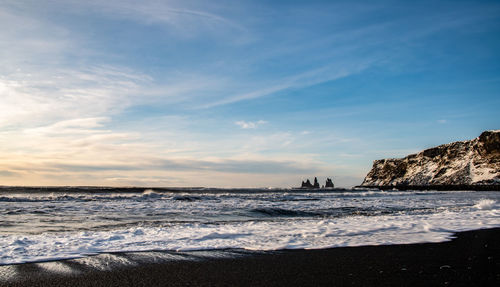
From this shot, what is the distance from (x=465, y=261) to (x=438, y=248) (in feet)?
3.71

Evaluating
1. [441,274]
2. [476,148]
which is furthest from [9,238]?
[476,148]

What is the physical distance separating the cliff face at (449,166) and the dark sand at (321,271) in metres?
81.0

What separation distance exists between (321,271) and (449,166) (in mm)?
103803

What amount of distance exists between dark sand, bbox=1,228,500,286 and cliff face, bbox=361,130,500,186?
3189 inches

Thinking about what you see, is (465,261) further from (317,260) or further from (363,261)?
(317,260)

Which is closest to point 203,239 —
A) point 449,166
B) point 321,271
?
point 321,271

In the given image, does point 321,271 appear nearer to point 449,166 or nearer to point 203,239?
point 203,239

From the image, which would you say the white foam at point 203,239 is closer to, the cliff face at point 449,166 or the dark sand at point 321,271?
the dark sand at point 321,271

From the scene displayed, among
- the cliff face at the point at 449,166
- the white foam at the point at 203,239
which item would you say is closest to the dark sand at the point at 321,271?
the white foam at the point at 203,239

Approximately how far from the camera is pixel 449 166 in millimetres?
92062

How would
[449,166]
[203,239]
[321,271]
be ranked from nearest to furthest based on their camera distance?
[321,271], [203,239], [449,166]

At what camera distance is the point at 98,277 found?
376 centimetres

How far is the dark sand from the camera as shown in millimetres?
3473

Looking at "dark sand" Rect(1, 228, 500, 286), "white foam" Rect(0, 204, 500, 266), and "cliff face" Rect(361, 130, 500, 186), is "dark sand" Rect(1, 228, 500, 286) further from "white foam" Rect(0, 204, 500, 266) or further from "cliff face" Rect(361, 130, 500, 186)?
"cliff face" Rect(361, 130, 500, 186)
